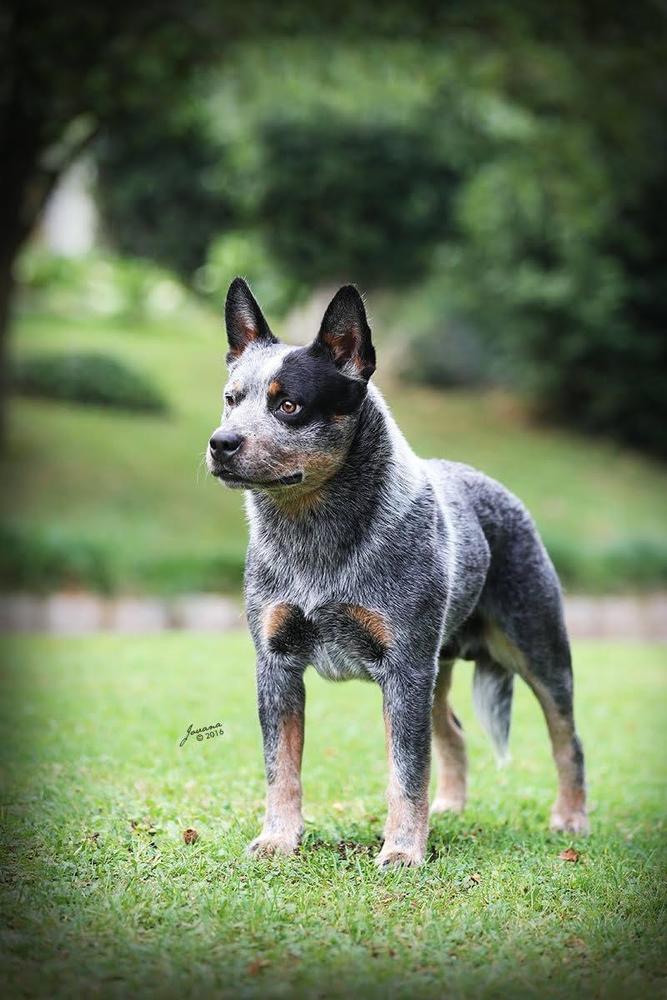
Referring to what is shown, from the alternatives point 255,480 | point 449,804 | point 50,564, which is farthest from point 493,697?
point 50,564

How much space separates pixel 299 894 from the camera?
3.78m

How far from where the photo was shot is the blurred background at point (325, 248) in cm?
1230

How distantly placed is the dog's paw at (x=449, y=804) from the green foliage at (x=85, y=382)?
1096 cm

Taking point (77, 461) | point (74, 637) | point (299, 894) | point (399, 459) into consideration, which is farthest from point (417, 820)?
point (77, 461)

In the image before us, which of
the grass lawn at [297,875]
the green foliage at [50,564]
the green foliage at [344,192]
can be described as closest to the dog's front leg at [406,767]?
the grass lawn at [297,875]

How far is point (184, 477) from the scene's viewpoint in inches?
553

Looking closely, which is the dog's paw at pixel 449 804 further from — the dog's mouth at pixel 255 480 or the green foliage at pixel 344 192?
the green foliage at pixel 344 192

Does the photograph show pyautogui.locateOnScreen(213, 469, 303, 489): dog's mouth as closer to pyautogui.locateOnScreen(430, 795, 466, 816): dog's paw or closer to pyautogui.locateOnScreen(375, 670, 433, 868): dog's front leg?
pyautogui.locateOnScreen(375, 670, 433, 868): dog's front leg

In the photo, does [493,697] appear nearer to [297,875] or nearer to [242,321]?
[297,875]

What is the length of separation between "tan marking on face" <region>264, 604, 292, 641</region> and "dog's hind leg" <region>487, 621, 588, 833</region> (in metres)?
1.10

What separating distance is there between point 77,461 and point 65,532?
7.74 ft

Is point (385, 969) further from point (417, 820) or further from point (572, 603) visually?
point (572, 603)

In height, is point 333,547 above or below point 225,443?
below

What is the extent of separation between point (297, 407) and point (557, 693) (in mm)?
1748
